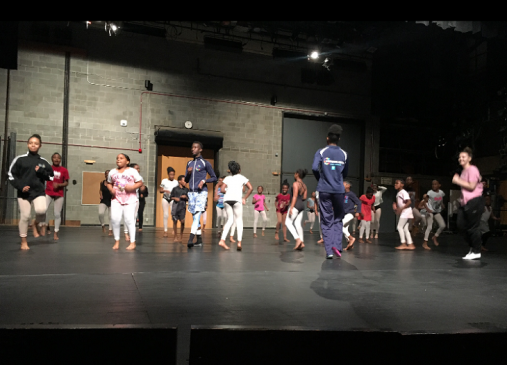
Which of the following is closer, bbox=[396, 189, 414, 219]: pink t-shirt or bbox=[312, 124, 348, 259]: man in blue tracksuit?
bbox=[312, 124, 348, 259]: man in blue tracksuit

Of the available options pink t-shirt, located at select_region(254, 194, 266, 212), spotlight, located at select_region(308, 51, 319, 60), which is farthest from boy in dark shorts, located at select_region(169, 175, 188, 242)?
spotlight, located at select_region(308, 51, 319, 60)

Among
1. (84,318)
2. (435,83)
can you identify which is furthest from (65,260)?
(435,83)

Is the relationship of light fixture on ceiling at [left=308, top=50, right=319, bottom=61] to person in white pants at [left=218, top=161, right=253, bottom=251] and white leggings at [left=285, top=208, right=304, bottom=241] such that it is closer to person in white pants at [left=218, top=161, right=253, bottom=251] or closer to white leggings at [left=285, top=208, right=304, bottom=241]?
white leggings at [left=285, top=208, right=304, bottom=241]

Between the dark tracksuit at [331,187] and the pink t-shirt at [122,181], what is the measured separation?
3.41m

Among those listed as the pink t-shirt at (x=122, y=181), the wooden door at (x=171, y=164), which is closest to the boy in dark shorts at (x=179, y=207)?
the pink t-shirt at (x=122, y=181)

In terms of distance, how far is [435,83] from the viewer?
72.8 ft

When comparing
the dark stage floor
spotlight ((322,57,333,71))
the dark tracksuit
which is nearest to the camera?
the dark stage floor

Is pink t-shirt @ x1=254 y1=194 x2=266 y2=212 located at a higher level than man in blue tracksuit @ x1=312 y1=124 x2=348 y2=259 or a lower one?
lower

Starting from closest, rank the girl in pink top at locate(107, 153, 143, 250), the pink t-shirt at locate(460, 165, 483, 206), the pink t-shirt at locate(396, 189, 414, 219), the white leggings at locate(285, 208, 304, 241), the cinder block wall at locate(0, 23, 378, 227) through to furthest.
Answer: the pink t-shirt at locate(460, 165, 483, 206)
the girl in pink top at locate(107, 153, 143, 250)
the white leggings at locate(285, 208, 304, 241)
the pink t-shirt at locate(396, 189, 414, 219)
the cinder block wall at locate(0, 23, 378, 227)

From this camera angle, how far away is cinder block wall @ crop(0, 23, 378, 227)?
52.4 ft

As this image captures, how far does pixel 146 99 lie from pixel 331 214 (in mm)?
12758

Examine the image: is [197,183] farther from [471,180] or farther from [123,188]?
[471,180]

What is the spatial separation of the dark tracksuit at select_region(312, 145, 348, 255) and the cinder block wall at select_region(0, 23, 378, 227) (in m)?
11.9

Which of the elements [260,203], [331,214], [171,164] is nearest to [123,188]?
[331,214]
